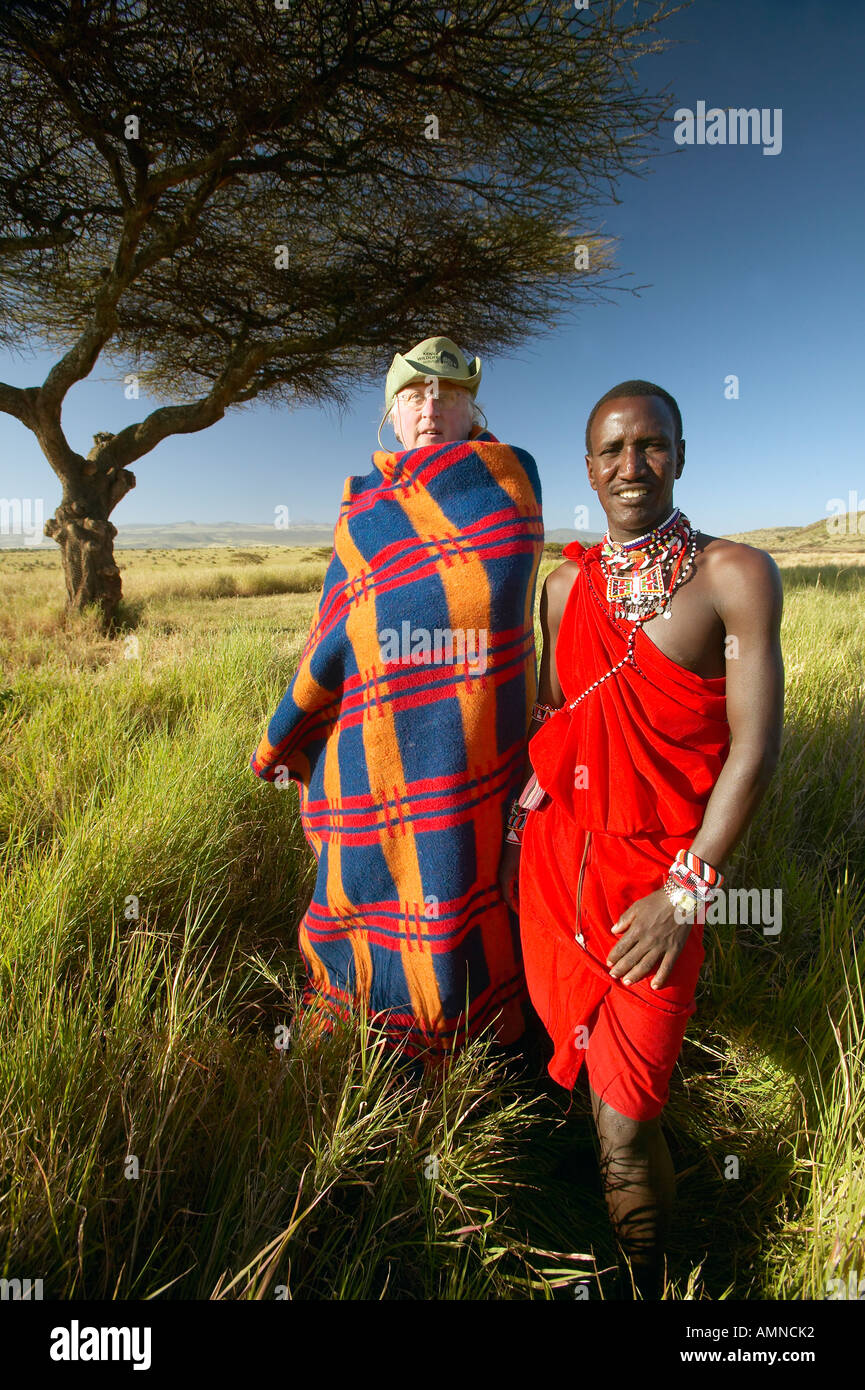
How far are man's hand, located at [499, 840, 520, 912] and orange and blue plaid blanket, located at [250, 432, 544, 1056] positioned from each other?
25 millimetres

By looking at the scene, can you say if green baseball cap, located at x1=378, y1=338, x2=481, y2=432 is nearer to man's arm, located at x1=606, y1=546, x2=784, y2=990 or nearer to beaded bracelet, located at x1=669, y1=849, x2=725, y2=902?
man's arm, located at x1=606, y1=546, x2=784, y2=990

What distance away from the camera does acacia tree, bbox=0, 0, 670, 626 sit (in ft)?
15.3

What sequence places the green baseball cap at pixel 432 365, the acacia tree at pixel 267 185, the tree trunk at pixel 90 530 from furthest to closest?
1. the tree trunk at pixel 90 530
2. the acacia tree at pixel 267 185
3. the green baseball cap at pixel 432 365

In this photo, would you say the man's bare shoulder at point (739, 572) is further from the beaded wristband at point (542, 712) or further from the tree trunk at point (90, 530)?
the tree trunk at point (90, 530)

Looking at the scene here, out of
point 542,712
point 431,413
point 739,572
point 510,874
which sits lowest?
point 510,874

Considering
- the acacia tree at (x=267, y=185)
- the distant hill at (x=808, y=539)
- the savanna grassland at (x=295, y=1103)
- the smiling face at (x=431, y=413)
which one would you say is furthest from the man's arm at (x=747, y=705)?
the distant hill at (x=808, y=539)

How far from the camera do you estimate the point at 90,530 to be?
6781 mm

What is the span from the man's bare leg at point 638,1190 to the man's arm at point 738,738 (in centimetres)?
28

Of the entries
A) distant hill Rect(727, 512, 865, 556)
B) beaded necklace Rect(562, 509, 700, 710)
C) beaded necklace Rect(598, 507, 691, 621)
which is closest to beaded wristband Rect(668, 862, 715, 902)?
beaded necklace Rect(562, 509, 700, 710)

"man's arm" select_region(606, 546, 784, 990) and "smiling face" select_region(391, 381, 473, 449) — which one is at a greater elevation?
"smiling face" select_region(391, 381, 473, 449)

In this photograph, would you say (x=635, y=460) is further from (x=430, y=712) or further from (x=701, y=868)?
(x=701, y=868)

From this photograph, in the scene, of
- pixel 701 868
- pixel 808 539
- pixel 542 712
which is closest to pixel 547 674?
pixel 542 712

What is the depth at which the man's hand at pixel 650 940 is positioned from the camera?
4.06ft

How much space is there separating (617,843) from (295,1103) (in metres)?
0.84
